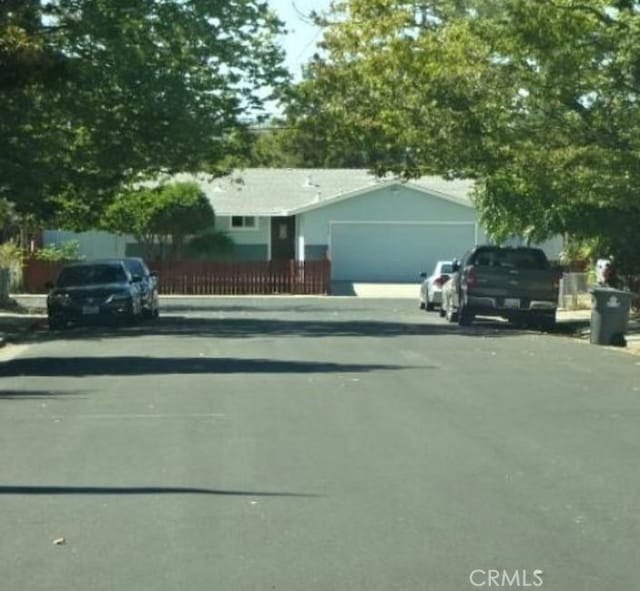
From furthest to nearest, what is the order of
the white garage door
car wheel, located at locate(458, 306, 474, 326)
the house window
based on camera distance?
the house window
the white garage door
car wheel, located at locate(458, 306, 474, 326)

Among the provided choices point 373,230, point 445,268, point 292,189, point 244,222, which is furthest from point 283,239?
point 445,268

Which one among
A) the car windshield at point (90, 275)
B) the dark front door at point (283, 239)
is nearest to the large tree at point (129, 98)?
the car windshield at point (90, 275)

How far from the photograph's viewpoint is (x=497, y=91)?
90.2 feet

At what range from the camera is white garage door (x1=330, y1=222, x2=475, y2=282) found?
5944 cm

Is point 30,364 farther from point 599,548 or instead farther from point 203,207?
point 203,207

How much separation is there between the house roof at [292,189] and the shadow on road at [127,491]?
153ft

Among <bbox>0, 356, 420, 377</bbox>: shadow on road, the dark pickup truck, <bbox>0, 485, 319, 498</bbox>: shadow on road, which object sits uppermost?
the dark pickup truck

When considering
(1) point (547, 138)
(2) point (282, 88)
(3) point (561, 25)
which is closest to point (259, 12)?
(2) point (282, 88)

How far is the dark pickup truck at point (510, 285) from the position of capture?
3319cm

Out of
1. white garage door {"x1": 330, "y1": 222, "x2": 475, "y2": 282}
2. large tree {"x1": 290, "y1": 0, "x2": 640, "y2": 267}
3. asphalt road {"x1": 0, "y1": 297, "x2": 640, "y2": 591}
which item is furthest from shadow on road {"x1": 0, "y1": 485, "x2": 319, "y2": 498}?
white garage door {"x1": 330, "y1": 222, "x2": 475, "y2": 282}

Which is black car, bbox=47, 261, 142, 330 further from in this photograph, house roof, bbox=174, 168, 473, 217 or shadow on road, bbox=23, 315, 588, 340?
house roof, bbox=174, 168, 473, 217

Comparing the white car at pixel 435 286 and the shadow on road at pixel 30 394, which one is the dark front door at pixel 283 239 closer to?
the white car at pixel 435 286

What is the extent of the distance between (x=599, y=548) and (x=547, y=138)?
20.0 metres

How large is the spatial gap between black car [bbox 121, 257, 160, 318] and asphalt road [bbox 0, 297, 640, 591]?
12.6 meters
